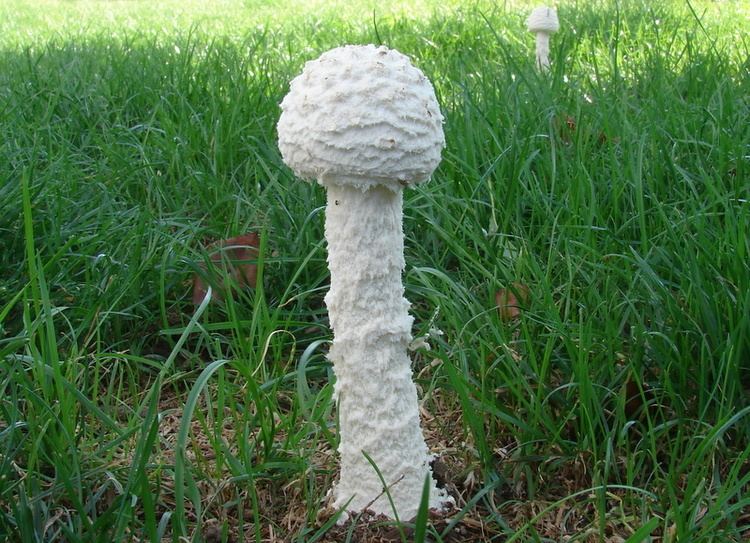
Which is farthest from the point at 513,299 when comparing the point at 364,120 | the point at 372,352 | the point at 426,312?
the point at 364,120

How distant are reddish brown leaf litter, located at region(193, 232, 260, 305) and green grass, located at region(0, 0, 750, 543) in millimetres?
46

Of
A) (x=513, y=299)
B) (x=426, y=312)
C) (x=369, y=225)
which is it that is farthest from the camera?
(x=426, y=312)

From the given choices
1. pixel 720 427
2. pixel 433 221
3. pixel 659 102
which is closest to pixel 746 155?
pixel 659 102

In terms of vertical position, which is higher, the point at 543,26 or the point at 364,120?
the point at 543,26

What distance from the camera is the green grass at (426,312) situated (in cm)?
167

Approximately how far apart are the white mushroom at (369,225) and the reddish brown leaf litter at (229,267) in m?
0.76

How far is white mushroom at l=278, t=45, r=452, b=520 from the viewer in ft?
4.49

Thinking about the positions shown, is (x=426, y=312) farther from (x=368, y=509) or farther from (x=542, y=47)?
(x=542, y=47)

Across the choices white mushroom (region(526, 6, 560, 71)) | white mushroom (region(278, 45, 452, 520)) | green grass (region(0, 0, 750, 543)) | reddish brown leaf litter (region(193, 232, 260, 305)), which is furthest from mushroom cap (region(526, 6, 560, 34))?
white mushroom (region(278, 45, 452, 520))

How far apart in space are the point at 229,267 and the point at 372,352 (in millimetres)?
946

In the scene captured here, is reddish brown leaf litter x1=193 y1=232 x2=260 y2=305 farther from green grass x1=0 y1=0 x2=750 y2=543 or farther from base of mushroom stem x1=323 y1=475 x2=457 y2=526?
base of mushroom stem x1=323 y1=475 x2=457 y2=526

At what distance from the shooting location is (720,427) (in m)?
1.54

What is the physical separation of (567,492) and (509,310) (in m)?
0.52

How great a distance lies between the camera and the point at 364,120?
135 cm
